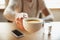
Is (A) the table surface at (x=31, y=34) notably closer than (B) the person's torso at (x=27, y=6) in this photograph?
A: Yes

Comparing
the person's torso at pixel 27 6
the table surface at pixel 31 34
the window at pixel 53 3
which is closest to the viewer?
the table surface at pixel 31 34

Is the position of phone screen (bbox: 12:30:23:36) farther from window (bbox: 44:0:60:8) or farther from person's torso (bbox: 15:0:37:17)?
window (bbox: 44:0:60:8)

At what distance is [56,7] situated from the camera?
2012mm

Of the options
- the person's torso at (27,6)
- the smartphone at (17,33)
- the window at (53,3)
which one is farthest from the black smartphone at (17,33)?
the window at (53,3)

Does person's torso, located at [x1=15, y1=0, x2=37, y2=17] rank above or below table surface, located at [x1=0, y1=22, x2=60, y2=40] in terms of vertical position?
above

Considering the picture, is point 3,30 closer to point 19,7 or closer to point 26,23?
point 26,23

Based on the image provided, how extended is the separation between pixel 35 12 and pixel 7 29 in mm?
508

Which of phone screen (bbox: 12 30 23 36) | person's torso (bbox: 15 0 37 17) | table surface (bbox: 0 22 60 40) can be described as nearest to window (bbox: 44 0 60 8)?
person's torso (bbox: 15 0 37 17)

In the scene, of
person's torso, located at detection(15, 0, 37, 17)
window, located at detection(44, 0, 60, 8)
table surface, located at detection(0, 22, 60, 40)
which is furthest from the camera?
window, located at detection(44, 0, 60, 8)

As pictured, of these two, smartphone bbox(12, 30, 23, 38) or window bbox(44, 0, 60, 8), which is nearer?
smartphone bbox(12, 30, 23, 38)

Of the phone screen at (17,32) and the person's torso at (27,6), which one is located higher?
the person's torso at (27,6)

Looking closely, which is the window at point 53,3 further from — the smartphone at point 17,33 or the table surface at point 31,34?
the smartphone at point 17,33

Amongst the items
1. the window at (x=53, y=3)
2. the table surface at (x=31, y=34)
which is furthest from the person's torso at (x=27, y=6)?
the window at (x=53, y=3)

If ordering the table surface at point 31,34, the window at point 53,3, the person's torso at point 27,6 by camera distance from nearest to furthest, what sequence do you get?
the table surface at point 31,34
the person's torso at point 27,6
the window at point 53,3
